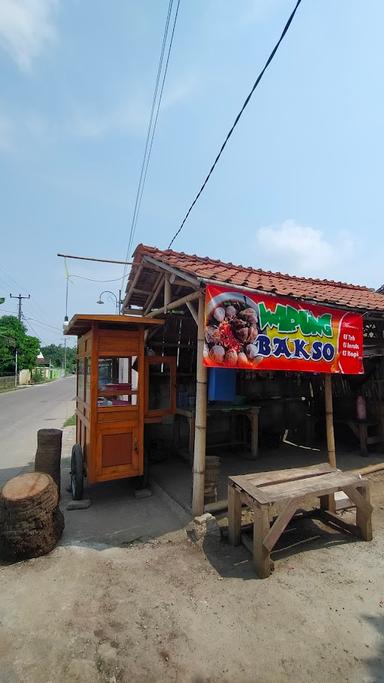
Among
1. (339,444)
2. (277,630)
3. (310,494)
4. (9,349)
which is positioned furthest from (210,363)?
(9,349)

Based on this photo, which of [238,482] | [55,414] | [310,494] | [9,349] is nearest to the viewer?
[310,494]

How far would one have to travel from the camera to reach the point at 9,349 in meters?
34.5

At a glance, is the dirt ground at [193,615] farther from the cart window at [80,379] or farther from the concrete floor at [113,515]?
the cart window at [80,379]

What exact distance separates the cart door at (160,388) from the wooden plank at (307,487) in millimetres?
2518

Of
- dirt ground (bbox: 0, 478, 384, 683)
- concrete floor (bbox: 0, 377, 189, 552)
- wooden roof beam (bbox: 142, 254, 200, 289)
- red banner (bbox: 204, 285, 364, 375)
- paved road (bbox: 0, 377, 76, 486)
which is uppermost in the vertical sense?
wooden roof beam (bbox: 142, 254, 200, 289)

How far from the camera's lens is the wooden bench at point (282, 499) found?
3535 mm

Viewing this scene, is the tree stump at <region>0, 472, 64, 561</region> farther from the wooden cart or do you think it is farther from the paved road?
the paved road

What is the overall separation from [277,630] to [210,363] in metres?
2.78

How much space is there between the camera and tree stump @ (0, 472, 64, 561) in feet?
12.4

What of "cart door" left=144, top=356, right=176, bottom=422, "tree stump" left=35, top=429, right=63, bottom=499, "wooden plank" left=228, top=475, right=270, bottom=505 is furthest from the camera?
"cart door" left=144, top=356, right=176, bottom=422

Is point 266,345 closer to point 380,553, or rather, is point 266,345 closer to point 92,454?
point 380,553

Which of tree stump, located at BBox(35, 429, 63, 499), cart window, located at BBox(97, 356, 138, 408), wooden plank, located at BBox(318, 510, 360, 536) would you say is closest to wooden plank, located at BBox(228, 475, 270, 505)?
Result: wooden plank, located at BBox(318, 510, 360, 536)

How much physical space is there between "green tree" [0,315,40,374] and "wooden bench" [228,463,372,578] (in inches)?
1342

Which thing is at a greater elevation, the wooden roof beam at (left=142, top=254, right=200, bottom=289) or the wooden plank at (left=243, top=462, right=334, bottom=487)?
the wooden roof beam at (left=142, top=254, right=200, bottom=289)
